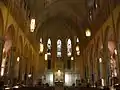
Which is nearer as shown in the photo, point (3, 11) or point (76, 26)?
point (3, 11)

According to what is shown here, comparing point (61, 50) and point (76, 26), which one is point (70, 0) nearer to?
point (76, 26)

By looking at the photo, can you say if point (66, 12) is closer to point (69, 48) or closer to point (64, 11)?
point (64, 11)

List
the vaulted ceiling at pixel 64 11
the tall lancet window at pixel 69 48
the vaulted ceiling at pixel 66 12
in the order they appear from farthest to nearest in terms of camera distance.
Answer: the tall lancet window at pixel 69 48 < the vaulted ceiling at pixel 64 11 < the vaulted ceiling at pixel 66 12

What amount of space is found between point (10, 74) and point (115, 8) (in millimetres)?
10938

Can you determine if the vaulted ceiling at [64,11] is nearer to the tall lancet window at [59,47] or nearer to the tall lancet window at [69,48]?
A: the tall lancet window at [69,48]

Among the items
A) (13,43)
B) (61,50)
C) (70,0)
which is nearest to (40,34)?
(61,50)

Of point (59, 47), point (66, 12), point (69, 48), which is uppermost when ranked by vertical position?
point (66, 12)

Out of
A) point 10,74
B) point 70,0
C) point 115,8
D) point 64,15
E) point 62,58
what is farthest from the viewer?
point 62,58

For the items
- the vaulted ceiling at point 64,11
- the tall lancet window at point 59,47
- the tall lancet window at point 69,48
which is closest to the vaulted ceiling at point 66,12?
the vaulted ceiling at point 64,11

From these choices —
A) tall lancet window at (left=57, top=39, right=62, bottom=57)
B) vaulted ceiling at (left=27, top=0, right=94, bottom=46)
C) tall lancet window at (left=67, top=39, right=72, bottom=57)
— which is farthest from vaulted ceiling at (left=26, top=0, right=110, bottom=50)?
tall lancet window at (left=57, top=39, right=62, bottom=57)

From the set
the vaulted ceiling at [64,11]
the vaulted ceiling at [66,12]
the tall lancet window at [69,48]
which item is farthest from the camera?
the tall lancet window at [69,48]

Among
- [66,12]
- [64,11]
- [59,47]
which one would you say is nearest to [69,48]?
[59,47]

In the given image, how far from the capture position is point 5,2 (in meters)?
14.6

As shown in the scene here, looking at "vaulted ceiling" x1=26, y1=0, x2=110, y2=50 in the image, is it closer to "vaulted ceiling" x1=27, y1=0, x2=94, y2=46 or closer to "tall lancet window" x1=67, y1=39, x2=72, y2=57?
"vaulted ceiling" x1=27, y1=0, x2=94, y2=46
